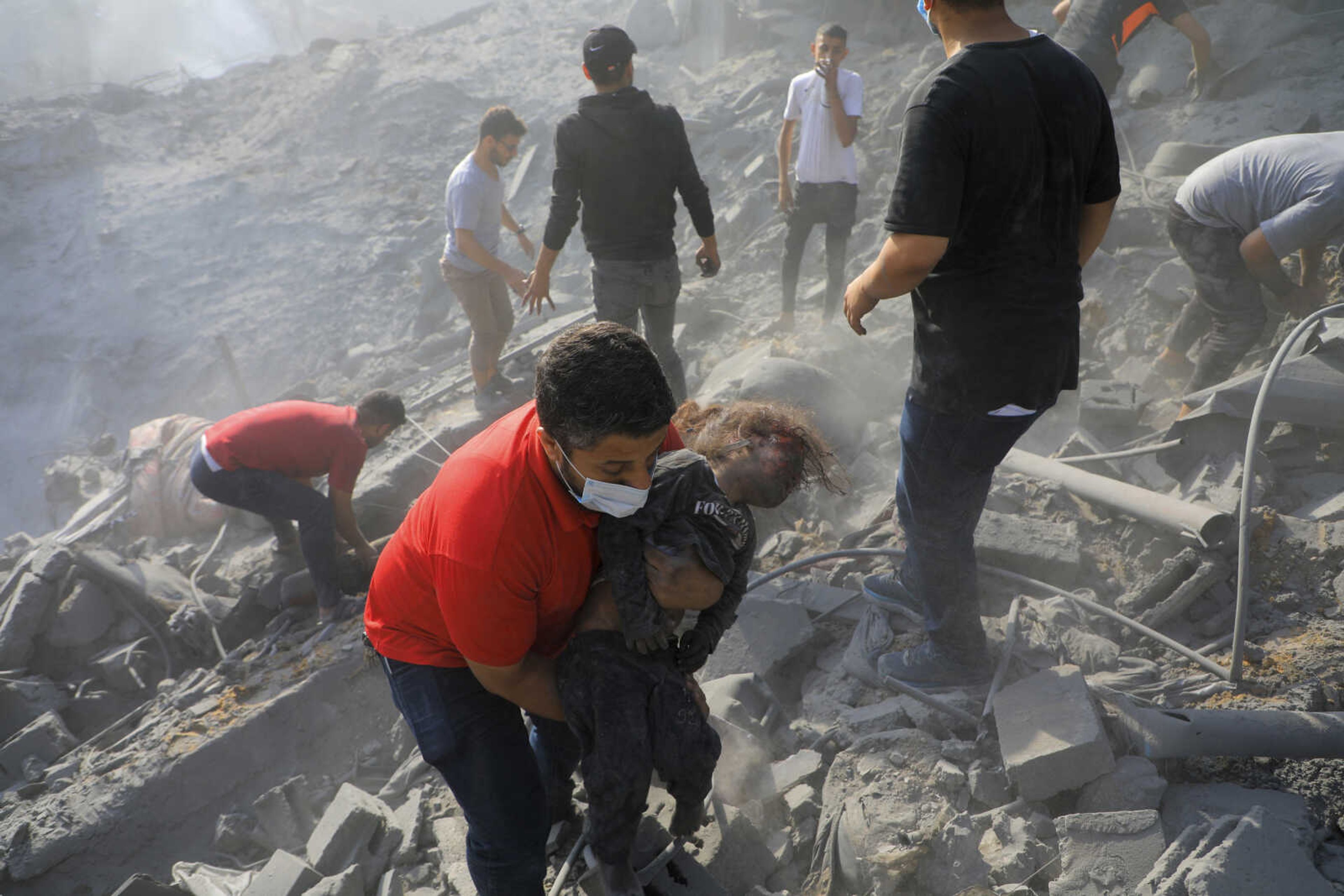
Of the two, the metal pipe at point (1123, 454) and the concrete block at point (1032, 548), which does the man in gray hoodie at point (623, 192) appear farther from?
the metal pipe at point (1123, 454)

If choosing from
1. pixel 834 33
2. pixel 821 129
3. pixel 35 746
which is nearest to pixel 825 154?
pixel 821 129

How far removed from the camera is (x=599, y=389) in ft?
5.41

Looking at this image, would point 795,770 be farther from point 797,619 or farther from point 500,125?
point 500,125

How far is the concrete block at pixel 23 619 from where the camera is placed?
525cm

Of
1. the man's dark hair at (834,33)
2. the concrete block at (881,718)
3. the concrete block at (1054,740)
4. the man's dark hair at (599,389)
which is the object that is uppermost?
the man's dark hair at (834,33)

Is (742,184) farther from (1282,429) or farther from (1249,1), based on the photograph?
(1282,429)

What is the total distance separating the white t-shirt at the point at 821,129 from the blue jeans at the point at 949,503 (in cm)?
365

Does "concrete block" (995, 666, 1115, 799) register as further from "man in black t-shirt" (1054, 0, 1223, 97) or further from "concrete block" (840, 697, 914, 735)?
"man in black t-shirt" (1054, 0, 1223, 97)

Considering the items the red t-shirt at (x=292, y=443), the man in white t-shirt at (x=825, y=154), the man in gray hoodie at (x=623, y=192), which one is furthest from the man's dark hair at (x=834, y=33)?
the red t-shirt at (x=292, y=443)

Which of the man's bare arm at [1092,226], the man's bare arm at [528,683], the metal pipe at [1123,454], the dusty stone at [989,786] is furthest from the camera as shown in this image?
the metal pipe at [1123,454]

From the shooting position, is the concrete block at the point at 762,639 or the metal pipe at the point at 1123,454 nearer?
the concrete block at the point at 762,639

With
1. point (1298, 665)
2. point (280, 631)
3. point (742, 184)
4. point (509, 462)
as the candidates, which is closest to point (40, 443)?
point (280, 631)

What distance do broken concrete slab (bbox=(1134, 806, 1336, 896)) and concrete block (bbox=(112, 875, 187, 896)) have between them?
377 cm

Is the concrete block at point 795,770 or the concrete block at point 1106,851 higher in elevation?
the concrete block at point 1106,851
